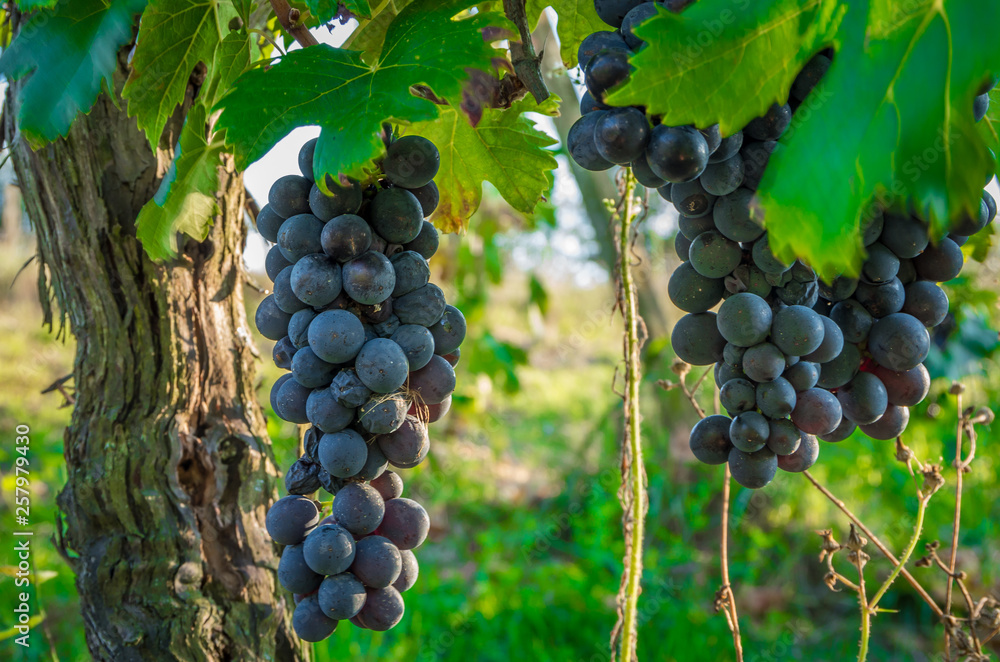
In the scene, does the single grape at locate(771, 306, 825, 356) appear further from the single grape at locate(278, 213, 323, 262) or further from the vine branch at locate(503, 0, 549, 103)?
the single grape at locate(278, 213, 323, 262)

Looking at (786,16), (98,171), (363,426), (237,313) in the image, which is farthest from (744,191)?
(98,171)

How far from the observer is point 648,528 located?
2746mm

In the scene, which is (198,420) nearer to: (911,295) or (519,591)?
(911,295)

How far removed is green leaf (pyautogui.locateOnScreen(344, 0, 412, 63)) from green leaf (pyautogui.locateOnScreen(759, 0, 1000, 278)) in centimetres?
49

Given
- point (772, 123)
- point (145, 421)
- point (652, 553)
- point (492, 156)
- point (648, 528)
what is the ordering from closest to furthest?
point (772, 123)
point (492, 156)
point (145, 421)
point (652, 553)
point (648, 528)

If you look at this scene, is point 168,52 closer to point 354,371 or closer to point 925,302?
point 354,371

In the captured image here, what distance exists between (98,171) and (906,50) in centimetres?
94

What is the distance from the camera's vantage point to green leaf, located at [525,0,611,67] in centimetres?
72

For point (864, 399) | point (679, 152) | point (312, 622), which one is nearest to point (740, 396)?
point (864, 399)

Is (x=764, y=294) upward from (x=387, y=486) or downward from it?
upward

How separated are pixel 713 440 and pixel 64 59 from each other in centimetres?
77

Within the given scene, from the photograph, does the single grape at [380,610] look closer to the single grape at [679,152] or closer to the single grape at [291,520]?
the single grape at [291,520]

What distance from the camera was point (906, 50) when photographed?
0.43m

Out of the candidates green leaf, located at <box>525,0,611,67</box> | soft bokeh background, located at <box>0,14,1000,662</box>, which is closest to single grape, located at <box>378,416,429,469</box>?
green leaf, located at <box>525,0,611,67</box>
